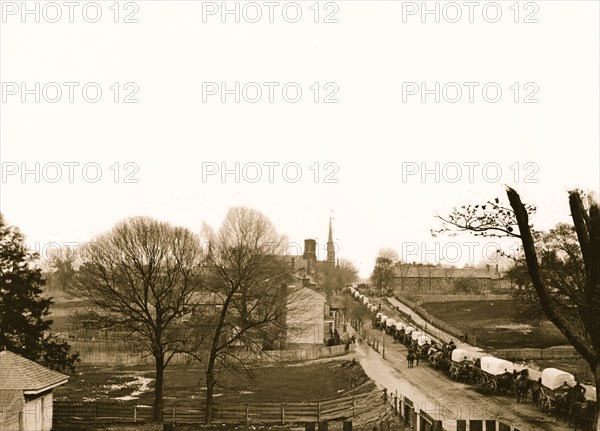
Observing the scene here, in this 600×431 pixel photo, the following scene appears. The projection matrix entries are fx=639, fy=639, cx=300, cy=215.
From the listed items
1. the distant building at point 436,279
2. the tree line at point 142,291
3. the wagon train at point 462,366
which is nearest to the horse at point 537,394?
the wagon train at point 462,366

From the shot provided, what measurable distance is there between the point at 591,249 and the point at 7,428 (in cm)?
2348

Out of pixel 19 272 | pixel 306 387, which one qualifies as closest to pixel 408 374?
pixel 306 387

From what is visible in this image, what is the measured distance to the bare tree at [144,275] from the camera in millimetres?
35969

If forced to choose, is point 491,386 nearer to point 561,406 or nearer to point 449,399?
point 449,399

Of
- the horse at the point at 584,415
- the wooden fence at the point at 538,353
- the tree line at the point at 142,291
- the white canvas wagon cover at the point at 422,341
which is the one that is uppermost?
the tree line at the point at 142,291

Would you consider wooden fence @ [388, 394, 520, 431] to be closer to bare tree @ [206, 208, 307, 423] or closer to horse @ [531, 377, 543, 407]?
horse @ [531, 377, 543, 407]

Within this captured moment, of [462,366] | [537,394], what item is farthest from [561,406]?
[462,366]

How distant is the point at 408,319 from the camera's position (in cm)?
9750

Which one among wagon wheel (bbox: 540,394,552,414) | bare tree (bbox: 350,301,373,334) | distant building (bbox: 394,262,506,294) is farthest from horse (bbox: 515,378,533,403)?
distant building (bbox: 394,262,506,294)

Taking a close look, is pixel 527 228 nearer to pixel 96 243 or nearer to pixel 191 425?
pixel 191 425

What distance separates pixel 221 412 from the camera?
118 feet

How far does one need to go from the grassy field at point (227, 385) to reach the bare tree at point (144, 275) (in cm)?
582

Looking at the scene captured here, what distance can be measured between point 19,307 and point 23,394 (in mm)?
11185

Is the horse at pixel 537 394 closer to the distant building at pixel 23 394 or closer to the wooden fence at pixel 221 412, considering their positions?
the wooden fence at pixel 221 412
